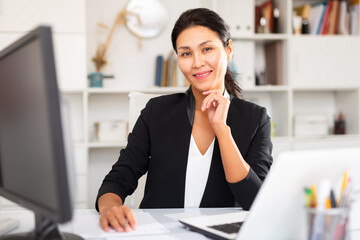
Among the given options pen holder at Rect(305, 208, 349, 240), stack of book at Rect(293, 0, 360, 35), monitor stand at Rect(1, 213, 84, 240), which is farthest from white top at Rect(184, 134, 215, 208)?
stack of book at Rect(293, 0, 360, 35)

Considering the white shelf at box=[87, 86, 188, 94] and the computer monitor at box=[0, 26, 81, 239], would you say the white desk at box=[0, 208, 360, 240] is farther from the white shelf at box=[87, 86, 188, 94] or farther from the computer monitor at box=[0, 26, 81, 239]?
the white shelf at box=[87, 86, 188, 94]

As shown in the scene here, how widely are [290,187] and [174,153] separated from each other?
2.80 ft

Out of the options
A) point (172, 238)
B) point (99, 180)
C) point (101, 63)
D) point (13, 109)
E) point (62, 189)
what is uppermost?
point (101, 63)

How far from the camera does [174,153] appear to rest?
1558 millimetres

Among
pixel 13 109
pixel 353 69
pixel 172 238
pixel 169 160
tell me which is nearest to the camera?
pixel 13 109

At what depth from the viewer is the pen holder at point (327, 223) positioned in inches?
27.2

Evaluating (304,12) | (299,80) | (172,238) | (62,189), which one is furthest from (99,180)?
(62,189)

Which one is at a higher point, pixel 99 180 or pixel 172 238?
pixel 172 238

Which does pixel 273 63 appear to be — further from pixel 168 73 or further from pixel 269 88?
pixel 168 73

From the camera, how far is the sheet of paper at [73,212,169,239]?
983 millimetres

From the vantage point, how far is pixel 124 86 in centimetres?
339

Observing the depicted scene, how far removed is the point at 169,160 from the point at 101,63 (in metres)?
1.88

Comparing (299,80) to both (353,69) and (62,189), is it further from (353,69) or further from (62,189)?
(62,189)

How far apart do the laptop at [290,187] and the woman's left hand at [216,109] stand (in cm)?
66
